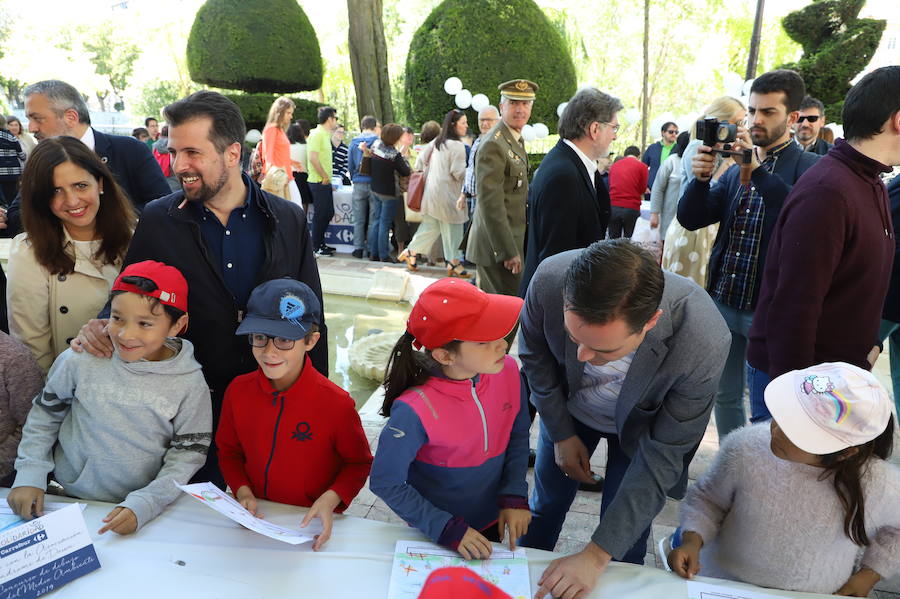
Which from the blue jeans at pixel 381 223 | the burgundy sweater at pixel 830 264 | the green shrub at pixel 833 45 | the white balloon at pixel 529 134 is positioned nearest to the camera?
the burgundy sweater at pixel 830 264

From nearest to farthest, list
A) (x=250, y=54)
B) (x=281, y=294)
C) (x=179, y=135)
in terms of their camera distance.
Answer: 1. (x=281, y=294)
2. (x=179, y=135)
3. (x=250, y=54)

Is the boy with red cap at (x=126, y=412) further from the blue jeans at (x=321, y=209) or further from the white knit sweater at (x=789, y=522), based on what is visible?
the blue jeans at (x=321, y=209)

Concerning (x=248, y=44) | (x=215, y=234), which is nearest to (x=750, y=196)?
(x=215, y=234)

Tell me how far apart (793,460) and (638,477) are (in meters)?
0.36

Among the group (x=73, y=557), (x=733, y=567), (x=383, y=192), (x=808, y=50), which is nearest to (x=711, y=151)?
(x=733, y=567)

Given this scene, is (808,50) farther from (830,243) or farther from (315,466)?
(315,466)

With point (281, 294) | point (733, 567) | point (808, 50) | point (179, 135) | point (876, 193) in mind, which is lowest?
point (733, 567)

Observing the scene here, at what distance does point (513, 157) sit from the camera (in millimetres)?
3900

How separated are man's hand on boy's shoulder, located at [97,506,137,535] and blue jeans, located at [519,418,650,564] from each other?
1.19 metres

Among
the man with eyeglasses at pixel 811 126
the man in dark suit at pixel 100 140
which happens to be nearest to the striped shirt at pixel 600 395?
the man in dark suit at pixel 100 140

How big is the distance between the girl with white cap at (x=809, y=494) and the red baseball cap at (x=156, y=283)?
59.5 inches

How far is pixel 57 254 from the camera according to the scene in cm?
206

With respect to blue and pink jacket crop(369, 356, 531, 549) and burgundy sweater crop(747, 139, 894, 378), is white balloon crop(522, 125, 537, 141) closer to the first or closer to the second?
burgundy sweater crop(747, 139, 894, 378)

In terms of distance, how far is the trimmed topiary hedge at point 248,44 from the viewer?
1199 centimetres
